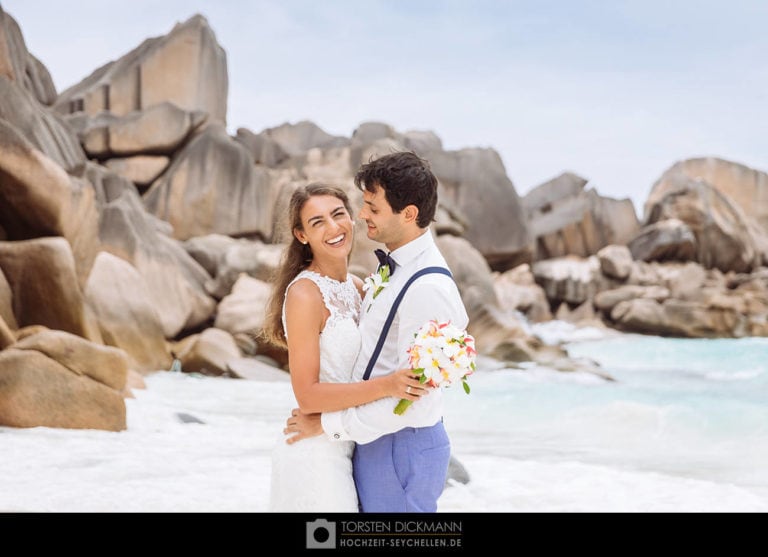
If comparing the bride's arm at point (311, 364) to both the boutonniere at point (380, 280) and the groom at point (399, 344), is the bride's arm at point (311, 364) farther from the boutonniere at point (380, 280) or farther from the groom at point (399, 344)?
the boutonniere at point (380, 280)

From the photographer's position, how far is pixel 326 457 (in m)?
2.10

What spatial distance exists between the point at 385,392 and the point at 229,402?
21.1 ft

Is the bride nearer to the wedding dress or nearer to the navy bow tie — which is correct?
the wedding dress

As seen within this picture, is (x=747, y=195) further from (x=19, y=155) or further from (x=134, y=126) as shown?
(x=19, y=155)

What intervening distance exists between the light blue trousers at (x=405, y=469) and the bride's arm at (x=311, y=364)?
0.15 metres

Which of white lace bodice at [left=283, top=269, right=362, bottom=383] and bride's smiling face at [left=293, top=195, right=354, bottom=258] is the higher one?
bride's smiling face at [left=293, top=195, right=354, bottom=258]

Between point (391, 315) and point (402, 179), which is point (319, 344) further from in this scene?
point (402, 179)

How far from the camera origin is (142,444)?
216 inches

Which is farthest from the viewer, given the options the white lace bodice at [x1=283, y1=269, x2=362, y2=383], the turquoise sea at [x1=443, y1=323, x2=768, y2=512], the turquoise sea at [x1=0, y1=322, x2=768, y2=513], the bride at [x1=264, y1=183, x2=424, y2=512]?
the turquoise sea at [x1=443, y1=323, x2=768, y2=512]

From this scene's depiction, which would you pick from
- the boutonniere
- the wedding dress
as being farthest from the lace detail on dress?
the boutonniere

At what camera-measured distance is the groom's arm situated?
1918 mm

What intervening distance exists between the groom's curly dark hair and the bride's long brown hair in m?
0.28

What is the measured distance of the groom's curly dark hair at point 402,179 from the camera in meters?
2.00
